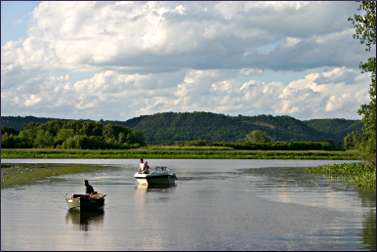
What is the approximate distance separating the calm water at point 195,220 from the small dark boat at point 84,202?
2.21 ft

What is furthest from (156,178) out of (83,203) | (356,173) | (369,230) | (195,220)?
(369,230)

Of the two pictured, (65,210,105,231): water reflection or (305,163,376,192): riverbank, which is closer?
(65,210,105,231): water reflection

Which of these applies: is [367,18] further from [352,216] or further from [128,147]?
[128,147]

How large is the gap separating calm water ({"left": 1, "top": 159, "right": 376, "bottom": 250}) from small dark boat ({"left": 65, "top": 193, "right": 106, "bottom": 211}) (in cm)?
67

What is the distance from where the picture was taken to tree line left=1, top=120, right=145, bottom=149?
525 ft

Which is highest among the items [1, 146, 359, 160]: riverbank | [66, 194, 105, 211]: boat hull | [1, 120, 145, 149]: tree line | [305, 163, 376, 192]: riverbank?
[1, 120, 145, 149]: tree line

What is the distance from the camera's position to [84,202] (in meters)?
36.4

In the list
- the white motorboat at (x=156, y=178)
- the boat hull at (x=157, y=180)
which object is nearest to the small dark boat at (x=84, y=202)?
the white motorboat at (x=156, y=178)

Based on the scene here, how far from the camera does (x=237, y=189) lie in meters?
52.9

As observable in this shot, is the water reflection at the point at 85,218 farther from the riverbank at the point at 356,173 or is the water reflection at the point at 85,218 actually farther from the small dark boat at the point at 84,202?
the riverbank at the point at 356,173

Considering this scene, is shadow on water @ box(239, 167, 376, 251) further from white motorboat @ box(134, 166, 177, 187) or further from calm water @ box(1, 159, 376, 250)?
white motorboat @ box(134, 166, 177, 187)

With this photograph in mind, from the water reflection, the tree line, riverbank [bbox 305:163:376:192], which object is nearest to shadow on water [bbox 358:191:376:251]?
riverbank [bbox 305:163:376:192]

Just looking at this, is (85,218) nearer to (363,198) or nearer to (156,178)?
(363,198)

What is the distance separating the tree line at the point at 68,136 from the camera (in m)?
Answer: 160
